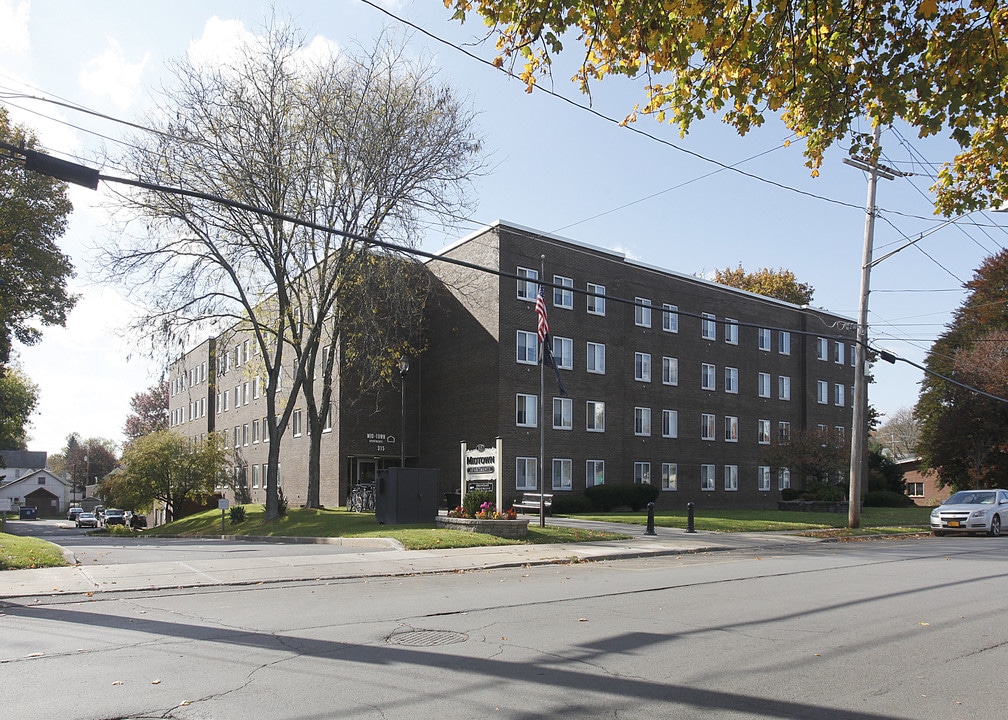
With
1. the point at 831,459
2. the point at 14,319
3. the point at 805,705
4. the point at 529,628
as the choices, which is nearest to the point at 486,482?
the point at 529,628

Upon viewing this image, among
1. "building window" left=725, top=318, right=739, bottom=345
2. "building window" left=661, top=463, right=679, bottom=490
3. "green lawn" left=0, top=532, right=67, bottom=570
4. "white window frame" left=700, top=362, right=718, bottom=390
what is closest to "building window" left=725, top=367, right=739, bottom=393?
"white window frame" left=700, top=362, right=718, bottom=390

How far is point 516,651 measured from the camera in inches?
296

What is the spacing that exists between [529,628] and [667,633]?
1.42 metres

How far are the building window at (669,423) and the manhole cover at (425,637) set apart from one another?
3600 centimetres

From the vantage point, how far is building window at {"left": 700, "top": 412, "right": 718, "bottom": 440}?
4556 cm

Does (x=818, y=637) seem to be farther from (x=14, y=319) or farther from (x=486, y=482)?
(x=14, y=319)

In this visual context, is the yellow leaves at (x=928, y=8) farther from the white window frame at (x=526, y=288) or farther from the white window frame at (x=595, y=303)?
the white window frame at (x=595, y=303)

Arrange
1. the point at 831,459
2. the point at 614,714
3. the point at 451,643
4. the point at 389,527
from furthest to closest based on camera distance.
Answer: the point at 831,459 < the point at 389,527 < the point at 451,643 < the point at 614,714

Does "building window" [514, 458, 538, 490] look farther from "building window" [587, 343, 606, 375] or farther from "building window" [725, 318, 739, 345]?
"building window" [725, 318, 739, 345]

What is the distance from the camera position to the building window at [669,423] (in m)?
43.4

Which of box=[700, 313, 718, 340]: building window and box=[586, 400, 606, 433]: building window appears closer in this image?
box=[586, 400, 606, 433]: building window

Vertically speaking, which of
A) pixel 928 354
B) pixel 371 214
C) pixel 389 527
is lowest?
pixel 389 527

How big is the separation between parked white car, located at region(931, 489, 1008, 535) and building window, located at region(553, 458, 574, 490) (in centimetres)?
1608

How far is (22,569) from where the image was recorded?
14430mm
